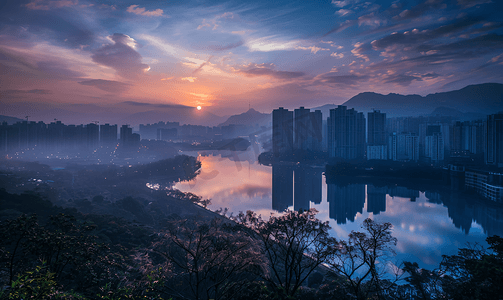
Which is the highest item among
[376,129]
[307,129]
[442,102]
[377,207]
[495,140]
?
[442,102]

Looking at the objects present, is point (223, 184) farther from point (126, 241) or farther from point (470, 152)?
point (470, 152)

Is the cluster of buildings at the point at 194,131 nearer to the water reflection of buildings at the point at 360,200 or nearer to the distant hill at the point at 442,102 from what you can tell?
the distant hill at the point at 442,102

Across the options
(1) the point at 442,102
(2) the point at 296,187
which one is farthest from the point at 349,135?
(1) the point at 442,102

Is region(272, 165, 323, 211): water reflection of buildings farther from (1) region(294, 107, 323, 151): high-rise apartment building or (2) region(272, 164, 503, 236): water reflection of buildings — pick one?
(1) region(294, 107, 323, 151): high-rise apartment building

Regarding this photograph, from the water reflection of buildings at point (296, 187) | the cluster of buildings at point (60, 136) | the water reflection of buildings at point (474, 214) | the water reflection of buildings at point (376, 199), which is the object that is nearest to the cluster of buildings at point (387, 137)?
the water reflection of buildings at point (296, 187)

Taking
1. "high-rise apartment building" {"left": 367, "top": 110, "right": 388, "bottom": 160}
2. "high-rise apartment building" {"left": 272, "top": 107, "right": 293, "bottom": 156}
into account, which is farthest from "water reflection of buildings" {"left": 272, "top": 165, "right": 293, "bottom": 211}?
"high-rise apartment building" {"left": 367, "top": 110, "right": 388, "bottom": 160}

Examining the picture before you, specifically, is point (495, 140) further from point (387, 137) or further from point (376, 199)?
point (387, 137)
